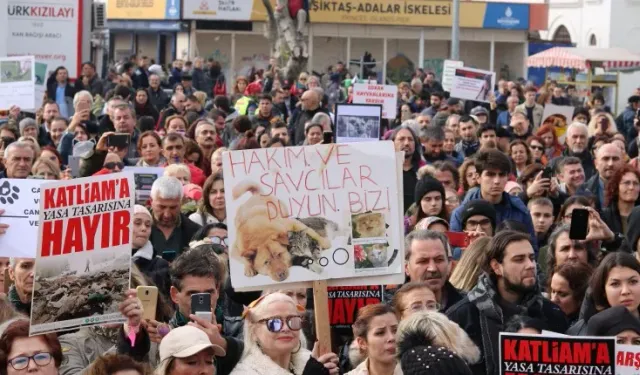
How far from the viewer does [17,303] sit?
24.6 feet

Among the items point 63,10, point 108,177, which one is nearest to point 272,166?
point 108,177

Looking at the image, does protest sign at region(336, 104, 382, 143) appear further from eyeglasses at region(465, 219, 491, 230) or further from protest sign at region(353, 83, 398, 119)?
eyeglasses at region(465, 219, 491, 230)

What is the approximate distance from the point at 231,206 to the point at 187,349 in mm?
1299

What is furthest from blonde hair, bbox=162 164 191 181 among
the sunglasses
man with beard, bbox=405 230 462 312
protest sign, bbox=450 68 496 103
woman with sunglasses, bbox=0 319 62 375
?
protest sign, bbox=450 68 496 103

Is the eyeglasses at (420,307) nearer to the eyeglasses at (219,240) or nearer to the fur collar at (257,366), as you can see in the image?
the fur collar at (257,366)

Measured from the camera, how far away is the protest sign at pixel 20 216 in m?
8.12

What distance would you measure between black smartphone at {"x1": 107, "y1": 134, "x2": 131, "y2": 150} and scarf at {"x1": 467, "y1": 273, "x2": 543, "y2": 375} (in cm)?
576

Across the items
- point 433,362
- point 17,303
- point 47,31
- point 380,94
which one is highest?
point 47,31

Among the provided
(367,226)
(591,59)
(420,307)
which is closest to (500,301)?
(420,307)

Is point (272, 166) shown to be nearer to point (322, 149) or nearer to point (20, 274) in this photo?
point (322, 149)

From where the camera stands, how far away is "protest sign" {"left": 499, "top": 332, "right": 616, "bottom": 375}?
597cm

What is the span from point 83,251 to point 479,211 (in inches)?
155

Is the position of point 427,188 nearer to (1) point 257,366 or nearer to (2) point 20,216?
(2) point 20,216

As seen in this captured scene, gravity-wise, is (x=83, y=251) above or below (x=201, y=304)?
above
